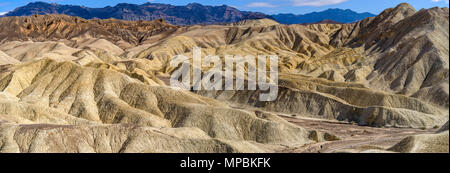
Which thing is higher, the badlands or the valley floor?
the badlands

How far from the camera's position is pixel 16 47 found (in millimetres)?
188250

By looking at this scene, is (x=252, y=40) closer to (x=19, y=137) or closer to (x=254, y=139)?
(x=254, y=139)

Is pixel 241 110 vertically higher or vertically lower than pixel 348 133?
higher

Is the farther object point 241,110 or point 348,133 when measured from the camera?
point 348,133

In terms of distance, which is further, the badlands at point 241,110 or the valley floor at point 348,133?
the valley floor at point 348,133

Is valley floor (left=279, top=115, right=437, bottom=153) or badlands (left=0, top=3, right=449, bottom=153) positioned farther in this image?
valley floor (left=279, top=115, right=437, bottom=153)

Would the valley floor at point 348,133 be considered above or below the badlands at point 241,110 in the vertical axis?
below
